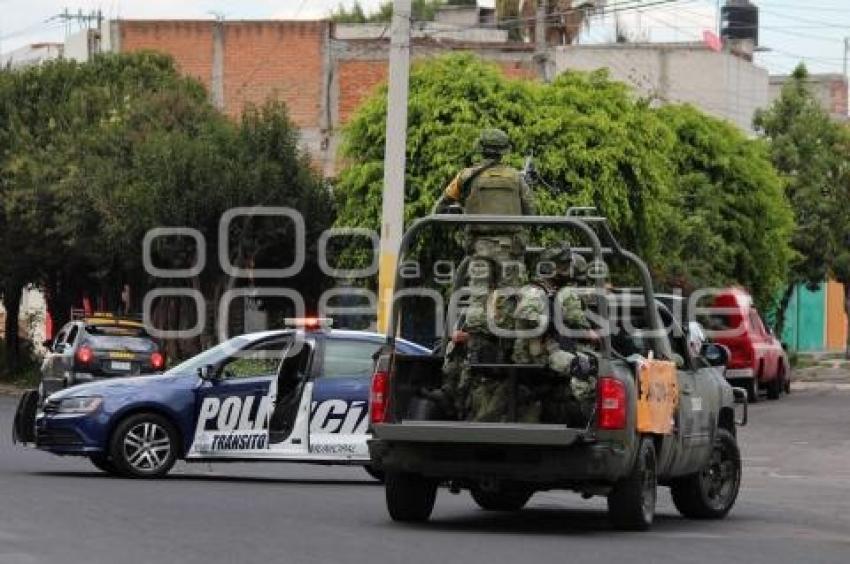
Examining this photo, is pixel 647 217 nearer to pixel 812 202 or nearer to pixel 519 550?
pixel 812 202

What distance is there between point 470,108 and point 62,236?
11943mm

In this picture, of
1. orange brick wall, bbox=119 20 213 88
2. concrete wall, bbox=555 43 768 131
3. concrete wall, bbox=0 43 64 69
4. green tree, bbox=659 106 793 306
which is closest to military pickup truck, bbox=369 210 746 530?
green tree, bbox=659 106 793 306

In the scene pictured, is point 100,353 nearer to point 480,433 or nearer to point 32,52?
point 480,433

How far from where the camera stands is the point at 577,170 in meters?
35.2

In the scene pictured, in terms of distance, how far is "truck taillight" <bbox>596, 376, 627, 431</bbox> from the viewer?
44.0ft

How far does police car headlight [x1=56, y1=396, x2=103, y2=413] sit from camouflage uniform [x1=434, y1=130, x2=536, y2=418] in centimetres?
526

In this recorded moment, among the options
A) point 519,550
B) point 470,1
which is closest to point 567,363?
point 519,550

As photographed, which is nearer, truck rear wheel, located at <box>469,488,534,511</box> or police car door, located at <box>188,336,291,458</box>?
truck rear wheel, located at <box>469,488,534,511</box>

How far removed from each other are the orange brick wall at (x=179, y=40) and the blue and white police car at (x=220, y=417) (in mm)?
36590

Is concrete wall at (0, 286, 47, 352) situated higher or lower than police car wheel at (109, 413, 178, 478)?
lower

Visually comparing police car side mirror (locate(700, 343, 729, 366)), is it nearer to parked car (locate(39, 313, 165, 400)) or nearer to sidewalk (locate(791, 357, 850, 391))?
parked car (locate(39, 313, 165, 400))

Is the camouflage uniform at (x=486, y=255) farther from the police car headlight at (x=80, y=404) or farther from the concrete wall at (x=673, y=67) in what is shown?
the concrete wall at (x=673, y=67)

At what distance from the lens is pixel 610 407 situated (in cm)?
1341

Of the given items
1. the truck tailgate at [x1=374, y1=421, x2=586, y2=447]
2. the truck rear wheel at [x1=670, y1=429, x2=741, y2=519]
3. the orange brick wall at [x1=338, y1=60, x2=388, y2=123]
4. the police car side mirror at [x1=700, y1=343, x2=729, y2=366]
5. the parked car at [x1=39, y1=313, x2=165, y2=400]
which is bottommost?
the parked car at [x1=39, y1=313, x2=165, y2=400]
